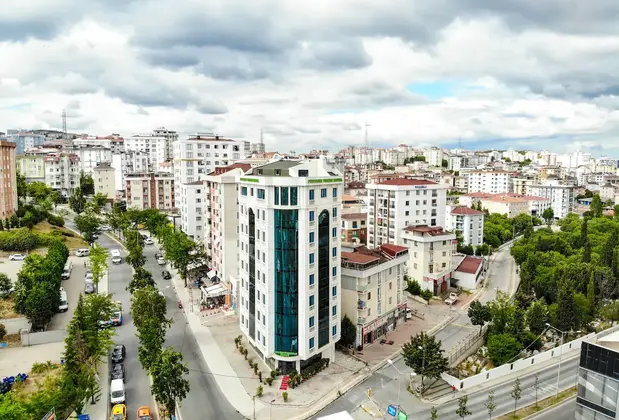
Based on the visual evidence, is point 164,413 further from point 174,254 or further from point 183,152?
point 183,152

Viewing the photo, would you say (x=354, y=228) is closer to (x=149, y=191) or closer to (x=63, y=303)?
(x=63, y=303)

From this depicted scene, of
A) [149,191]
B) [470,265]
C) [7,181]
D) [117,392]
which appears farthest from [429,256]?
[149,191]

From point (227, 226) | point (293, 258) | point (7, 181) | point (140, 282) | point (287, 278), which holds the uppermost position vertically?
point (7, 181)

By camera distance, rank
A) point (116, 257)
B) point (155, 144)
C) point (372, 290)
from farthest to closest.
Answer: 1. point (155, 144)
2. point (116, 257)
3. point (372, 290)

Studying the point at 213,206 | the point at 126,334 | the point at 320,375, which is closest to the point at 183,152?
the point at 213,206

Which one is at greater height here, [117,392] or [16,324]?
[16,324]

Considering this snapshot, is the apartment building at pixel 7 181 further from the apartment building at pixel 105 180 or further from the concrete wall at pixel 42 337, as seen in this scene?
the apartment building at pixel 105 180
